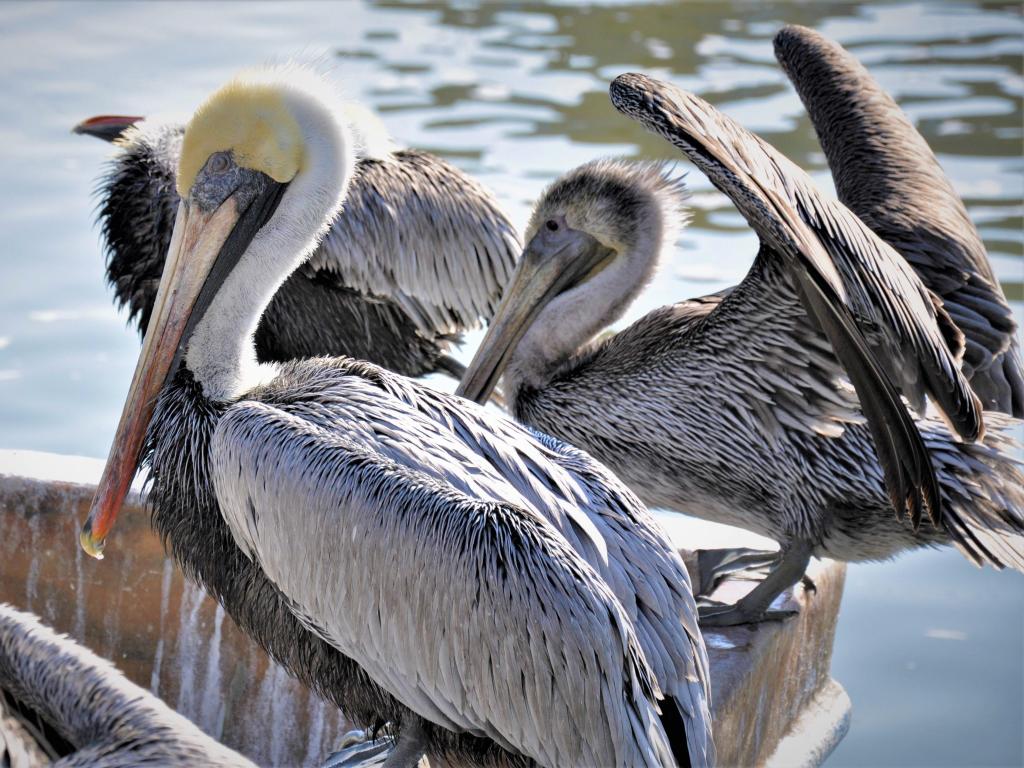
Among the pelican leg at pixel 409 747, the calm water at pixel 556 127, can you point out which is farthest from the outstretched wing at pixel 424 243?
the pelican leg at pixel 409 747

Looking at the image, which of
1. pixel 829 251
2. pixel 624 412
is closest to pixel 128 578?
pixel 624 412

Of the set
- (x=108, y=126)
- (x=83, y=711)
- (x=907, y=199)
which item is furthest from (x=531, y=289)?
(x=83, y=711)

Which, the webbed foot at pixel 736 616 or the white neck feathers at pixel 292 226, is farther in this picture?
the webbed foot at pixel 736 616

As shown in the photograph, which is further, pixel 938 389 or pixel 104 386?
pixel 104 386

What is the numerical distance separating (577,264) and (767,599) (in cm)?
103

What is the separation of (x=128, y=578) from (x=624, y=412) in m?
1.19

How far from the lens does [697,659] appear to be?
235 centimetres

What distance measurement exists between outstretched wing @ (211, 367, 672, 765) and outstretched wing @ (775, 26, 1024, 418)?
139 cm

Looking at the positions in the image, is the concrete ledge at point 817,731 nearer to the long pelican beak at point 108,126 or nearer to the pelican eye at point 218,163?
the pelican eye at point 218,163

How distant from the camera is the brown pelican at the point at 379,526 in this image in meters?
2.24

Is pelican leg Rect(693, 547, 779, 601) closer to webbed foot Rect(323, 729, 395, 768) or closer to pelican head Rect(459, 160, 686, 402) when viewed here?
pelican head Rect(459, 160, 686, 402)

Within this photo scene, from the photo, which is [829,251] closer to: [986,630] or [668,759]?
[668,759]

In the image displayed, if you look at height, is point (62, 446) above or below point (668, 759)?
below

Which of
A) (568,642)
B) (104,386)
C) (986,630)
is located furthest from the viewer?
(104,386)
